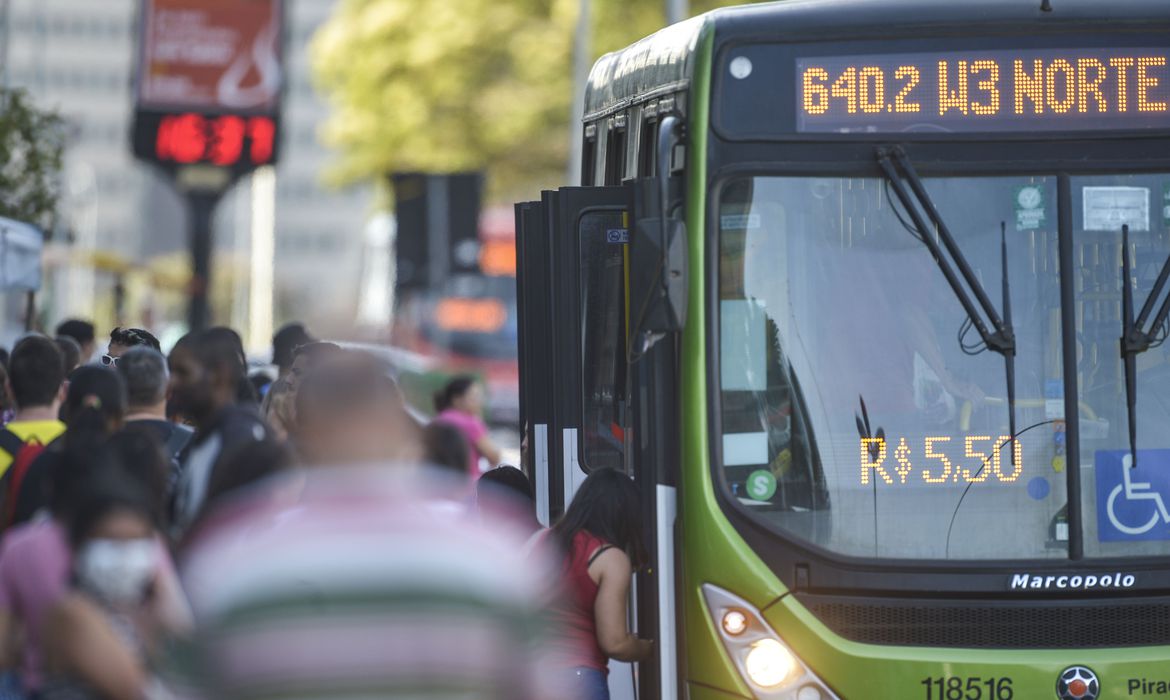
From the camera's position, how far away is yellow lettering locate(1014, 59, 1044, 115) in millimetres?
7145

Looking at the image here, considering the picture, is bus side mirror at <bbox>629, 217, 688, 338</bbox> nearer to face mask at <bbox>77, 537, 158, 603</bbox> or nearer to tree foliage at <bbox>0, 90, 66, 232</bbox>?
face mask at <bbox>77, 537, 158, 603</bbox>

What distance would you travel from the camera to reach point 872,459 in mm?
6867

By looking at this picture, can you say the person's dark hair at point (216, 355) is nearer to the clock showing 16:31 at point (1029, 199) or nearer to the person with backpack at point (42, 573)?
the person with backpack at point (42, 573)

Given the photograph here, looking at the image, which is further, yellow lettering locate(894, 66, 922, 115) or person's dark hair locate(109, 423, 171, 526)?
yellow lettering locate(894, 66, 922, 115)

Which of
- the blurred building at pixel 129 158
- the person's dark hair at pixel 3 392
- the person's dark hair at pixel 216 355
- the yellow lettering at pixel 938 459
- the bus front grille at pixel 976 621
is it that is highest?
the blurred building at pixel 129 158

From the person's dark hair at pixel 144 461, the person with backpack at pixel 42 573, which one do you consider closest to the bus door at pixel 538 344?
the person's dark hair at pixel 144 461

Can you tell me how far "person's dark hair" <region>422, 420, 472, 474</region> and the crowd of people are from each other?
99 centimetres

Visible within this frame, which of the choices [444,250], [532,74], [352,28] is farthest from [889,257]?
[352,28]

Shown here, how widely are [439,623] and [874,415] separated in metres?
3.46

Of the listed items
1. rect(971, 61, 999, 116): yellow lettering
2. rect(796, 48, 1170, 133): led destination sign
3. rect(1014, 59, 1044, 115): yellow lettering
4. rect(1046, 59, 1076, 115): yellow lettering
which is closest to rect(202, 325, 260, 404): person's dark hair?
rect(796, 48, 1170, 133): led destination sign

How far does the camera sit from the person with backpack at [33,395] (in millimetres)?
7176

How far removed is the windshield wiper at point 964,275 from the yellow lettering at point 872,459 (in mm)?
413

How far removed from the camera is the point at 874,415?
6898 millimetres

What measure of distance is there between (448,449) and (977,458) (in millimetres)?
1725
